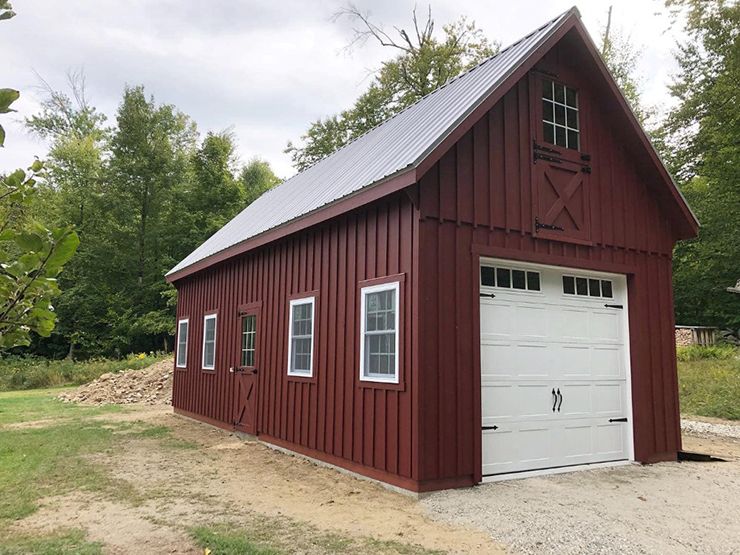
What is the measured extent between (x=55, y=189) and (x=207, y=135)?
8375mm

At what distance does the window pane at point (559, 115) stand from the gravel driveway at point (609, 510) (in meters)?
4.05

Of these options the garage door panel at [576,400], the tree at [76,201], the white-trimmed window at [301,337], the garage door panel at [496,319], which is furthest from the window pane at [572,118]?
the tree at [76,201]

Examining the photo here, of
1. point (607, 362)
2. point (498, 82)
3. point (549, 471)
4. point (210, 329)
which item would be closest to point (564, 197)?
point (498, 82)

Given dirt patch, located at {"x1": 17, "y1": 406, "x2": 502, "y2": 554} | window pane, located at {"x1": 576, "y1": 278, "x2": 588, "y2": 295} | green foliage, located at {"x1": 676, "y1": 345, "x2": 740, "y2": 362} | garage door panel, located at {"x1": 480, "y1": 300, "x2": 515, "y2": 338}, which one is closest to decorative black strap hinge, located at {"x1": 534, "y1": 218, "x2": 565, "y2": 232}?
window pane, located at {"x1": 576, "y1": 278, "x2": 588, "y2": 295}

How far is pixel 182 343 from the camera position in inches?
513

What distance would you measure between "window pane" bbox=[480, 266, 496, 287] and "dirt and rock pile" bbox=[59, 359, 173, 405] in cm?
1153

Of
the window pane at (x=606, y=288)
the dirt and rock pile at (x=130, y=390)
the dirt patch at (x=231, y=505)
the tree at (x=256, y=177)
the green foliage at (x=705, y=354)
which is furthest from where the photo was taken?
the tree at (x=256, y=177)

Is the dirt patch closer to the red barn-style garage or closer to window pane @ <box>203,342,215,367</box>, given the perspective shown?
the red barn-style garage

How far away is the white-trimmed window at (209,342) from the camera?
11012 millimetres

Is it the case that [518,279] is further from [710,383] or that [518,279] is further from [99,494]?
[710,383]

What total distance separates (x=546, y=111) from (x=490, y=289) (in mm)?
2291

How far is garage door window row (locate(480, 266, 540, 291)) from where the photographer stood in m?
6.45

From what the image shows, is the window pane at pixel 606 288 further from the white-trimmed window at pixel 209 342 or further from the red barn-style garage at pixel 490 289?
the white-trimmed window at pixel 209 342

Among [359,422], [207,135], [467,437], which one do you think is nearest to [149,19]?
[359,422]
